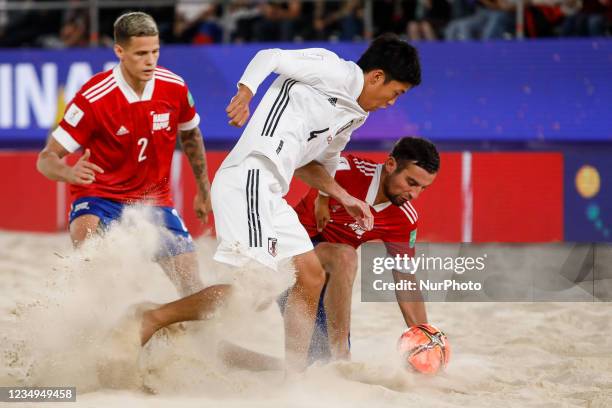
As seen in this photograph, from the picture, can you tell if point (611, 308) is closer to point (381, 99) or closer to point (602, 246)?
point (602, 246)

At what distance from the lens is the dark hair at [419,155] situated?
213 inches

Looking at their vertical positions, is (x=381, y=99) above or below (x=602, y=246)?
above

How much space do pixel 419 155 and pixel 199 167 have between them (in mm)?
1421

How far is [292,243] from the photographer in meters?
4.85

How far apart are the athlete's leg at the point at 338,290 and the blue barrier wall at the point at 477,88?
5209 mm

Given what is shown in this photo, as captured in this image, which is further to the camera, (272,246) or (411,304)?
(411,304)

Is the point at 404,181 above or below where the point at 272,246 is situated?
above

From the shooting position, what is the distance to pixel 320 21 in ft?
36.0

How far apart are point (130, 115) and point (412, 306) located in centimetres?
Result: 199

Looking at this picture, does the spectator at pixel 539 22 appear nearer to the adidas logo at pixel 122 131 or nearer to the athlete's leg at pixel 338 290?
A: the athlete's leg at pixel 338 290

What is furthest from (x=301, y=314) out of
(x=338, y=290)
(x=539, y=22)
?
(x=539, y=22)

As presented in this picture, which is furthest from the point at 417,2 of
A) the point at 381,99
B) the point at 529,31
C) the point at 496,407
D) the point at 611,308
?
the point at 496,407

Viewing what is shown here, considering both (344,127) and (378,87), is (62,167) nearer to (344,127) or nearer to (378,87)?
(344,127)

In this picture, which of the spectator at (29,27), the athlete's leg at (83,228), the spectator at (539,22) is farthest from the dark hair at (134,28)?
the spectator at (29,27)
